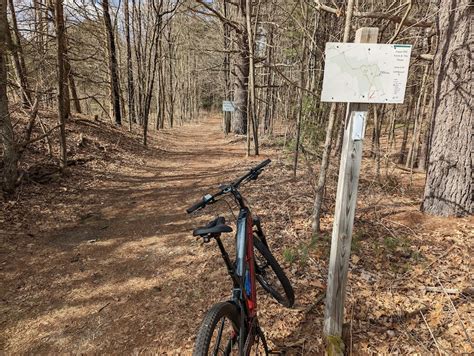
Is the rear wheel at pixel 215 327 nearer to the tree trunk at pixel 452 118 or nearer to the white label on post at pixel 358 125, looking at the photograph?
the white label on post at pixel 358 125

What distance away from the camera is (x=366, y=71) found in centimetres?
206

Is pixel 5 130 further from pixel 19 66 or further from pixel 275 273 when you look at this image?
pixel 275 273

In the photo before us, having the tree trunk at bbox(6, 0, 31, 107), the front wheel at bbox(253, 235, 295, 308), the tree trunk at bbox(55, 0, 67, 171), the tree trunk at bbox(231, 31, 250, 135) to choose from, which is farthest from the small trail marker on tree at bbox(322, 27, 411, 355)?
the tree trunk at bbox(231, 31, 250, 135)

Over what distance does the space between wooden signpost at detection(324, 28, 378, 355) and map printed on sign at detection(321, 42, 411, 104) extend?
0.12 metres

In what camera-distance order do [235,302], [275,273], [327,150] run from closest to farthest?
[235,302] < [275,273] < [327,150]

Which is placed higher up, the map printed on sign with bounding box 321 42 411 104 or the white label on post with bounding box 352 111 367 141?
the map printed on sign with bounding box 321 42 411 104

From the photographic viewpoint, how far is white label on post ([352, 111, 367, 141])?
2.16m

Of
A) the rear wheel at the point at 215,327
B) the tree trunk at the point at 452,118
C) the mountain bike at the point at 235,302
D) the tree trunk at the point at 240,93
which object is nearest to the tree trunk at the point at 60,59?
the mountain bike at the point at 235,302

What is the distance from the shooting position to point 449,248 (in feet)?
12.3

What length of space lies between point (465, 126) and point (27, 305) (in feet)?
19.8

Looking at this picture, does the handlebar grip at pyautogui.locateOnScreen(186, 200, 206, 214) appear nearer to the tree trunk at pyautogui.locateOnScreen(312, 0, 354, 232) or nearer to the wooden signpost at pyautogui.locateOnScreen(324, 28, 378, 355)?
the wooden signpost at pyautogui.locateOnScreen(324, 28, 378, 355)

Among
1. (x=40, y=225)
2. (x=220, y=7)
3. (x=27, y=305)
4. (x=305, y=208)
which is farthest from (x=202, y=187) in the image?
(x=220, y=7)

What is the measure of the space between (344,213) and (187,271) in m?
2.45

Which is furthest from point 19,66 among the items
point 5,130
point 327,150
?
point 327,150
